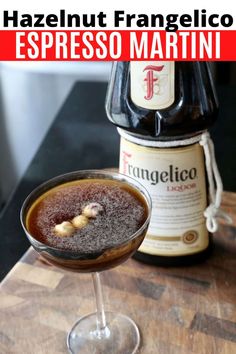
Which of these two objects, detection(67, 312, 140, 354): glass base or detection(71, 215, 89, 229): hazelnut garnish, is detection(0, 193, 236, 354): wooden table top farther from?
detection(71, 215, 89, 229): hazelnut garnish

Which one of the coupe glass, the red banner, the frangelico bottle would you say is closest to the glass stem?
the coupe glass

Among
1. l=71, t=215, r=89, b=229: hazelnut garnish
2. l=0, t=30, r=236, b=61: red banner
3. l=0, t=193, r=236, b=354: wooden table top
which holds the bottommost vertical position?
l=0, t=193, r=236, b=354: wooden table top

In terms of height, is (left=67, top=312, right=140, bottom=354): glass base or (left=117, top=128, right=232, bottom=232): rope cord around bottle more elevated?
(left=117, top=128, right=232, bottom=232): rope cord around bottle

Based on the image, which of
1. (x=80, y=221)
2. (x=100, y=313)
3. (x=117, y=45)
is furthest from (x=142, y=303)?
(x=117, y=45)

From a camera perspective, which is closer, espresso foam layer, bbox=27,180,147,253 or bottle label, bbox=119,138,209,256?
espresso foam layer, bbox=27,180,147,253

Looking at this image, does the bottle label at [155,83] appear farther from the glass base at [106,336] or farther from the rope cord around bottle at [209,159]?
the glass base at [106,336]
